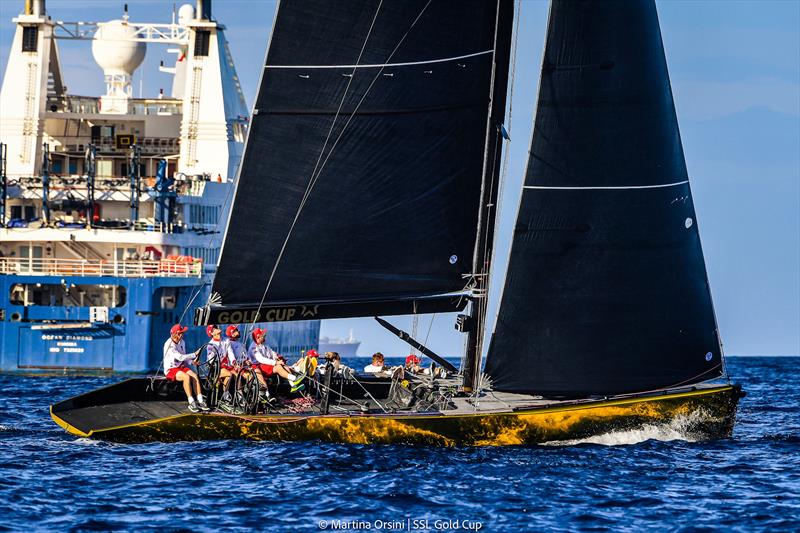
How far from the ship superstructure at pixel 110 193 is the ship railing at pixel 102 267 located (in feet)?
0.26

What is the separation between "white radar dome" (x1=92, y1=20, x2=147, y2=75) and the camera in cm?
6594

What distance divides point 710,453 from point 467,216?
5378mm

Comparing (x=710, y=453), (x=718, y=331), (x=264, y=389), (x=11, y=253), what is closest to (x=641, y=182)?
(x=718, y=331)

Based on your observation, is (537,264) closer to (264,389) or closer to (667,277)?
(667,277)

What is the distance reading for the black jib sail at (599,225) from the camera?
23.0m

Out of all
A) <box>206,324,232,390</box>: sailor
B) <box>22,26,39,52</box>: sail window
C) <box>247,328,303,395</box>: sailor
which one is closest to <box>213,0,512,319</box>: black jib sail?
<box>206,324,232,390</box>: sailor

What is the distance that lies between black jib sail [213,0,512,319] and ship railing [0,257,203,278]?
30472 mm

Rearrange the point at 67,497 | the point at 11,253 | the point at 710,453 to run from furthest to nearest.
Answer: the point at 11,253 → the point at 710,453 → the point at 67,497

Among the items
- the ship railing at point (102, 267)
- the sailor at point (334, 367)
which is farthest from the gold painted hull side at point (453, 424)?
the ship railing at point (102, 267)

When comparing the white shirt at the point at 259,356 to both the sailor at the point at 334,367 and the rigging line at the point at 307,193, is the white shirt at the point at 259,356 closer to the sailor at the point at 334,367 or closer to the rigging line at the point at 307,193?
the sailor at the point at 334,367

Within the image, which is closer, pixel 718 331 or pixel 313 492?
pixel 313 492

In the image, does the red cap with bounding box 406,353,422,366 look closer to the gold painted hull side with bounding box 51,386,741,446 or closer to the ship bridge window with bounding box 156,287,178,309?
the gold painted hull side with bounding box 51,386,741,446

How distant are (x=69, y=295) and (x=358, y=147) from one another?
1361 inches

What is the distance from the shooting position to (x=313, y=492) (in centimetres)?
1914
